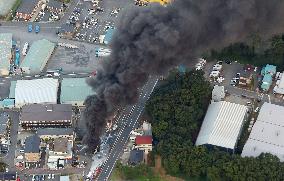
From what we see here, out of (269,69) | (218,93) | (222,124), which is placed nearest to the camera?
(222,124)

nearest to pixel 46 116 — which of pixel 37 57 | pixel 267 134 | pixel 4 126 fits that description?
pixel 4 126

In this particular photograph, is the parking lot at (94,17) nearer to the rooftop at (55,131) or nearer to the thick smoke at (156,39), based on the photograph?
the rooftop at (55,131)


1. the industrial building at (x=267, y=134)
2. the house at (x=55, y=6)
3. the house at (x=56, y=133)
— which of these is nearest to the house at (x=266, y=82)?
the industrial building at (x=267, y=134)

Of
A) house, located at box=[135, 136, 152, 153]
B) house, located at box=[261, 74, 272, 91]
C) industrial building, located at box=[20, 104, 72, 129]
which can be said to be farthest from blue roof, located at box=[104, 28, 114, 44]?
house, located at box=[261, 74, 272, 91]

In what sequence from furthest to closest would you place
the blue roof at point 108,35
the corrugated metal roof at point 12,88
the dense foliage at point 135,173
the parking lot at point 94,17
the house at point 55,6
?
the house at point 55,6 < the parking lot at point 94,17 < the blue roof at point 108,35 < the corrugated metal roof at point 12,88 < the dense foliage at point 135,173

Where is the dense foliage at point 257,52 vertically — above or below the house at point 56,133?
above

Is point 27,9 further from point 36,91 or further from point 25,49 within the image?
point 36,91

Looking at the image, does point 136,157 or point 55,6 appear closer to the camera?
point 136,157

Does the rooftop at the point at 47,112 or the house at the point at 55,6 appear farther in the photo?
the house at the point at 55,6
